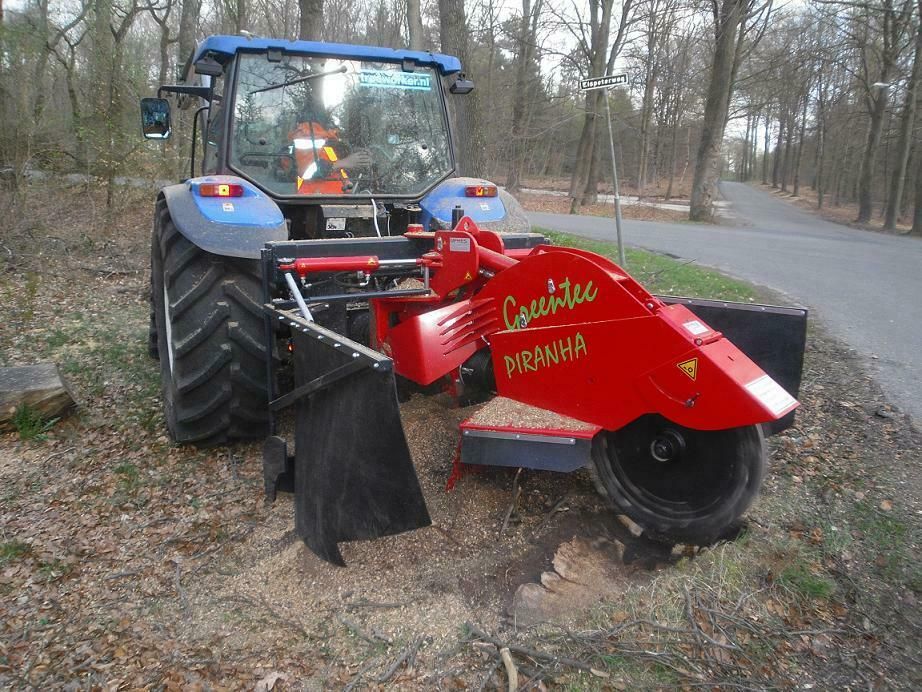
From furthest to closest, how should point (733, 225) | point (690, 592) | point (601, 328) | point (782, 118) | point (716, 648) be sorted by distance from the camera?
point (782, 118) < point (733, 225) < point (601, 328) < point (690, 592) < point (716, 648)

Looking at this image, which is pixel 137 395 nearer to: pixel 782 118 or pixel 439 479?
pixel 439 479

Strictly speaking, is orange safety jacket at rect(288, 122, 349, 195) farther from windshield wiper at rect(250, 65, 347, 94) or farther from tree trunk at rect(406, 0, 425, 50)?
tree trunk at rect(406, 0, 425, 50)

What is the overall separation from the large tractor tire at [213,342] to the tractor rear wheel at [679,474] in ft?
5.93

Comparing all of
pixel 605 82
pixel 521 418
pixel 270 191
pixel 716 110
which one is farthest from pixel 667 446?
pixel 716 110

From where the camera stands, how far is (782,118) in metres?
42.7

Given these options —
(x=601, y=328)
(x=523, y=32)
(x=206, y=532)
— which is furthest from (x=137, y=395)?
(x=523, y=32)

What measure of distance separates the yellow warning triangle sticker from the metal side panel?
102 centimetres

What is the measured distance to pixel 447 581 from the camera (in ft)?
8.91

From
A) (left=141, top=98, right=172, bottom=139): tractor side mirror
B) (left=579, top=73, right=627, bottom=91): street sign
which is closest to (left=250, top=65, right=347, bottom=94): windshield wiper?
(left=141, top=98, right=172, bottom=139): tractor side mirror

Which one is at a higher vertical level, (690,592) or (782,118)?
(782,118)

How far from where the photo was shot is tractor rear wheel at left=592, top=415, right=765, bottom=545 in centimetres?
274

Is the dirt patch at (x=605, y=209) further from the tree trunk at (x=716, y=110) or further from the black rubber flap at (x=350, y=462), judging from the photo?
the black rubber flap at (x=350, y=462)

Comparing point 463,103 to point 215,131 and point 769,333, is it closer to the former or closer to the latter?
point 215,131

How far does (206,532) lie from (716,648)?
7.17 ft
